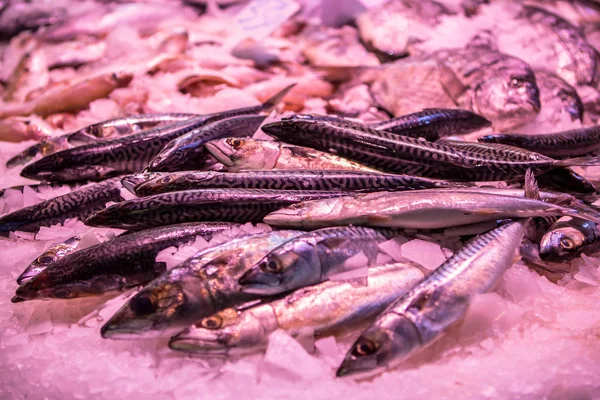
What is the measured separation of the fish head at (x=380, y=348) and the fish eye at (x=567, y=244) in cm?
91

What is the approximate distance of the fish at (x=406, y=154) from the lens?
7.15 ft

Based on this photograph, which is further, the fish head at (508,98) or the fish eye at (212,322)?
the fish head at (508,98)

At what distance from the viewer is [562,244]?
1940 millimetres

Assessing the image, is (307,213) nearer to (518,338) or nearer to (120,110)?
(518,338)

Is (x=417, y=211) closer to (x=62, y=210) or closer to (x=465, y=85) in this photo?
(x=62, y=210)

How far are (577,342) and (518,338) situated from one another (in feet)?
0.74

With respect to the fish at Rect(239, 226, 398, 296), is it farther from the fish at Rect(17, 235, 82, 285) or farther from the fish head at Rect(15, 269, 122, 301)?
the fish at Rect(17, 235, 82, 285)

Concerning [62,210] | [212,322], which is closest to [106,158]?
[62,210]

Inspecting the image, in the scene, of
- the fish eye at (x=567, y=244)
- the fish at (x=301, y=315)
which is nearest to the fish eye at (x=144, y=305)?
the fish at (x=301, y=315)

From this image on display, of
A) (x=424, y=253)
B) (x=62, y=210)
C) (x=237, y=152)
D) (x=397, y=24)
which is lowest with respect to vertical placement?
(x=62, y=210)

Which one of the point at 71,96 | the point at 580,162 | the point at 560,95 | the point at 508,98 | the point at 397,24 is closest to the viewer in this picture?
the point at 580,162

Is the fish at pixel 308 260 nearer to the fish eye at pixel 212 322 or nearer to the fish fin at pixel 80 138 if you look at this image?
the fish eye at pixel 212 322

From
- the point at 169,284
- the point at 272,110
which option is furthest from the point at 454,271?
the point at 272,110

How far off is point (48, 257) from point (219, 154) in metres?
0.90
